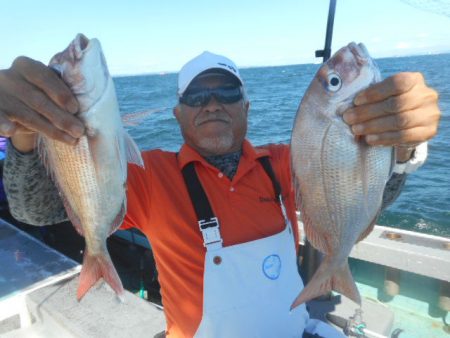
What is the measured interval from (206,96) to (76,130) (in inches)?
49.0

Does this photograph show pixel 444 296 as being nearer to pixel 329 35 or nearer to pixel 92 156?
pixel 329 35

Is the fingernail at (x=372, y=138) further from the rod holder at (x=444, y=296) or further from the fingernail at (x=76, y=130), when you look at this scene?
the rod holder at (x=444, y=296)

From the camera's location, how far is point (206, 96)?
2.61 m

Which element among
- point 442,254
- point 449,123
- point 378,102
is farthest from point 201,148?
point 449,123

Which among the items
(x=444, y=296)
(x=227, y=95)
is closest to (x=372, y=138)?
(x=227, y=95)

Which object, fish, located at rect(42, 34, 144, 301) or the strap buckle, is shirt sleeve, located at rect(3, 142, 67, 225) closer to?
fish, located at rect(42, 34, 144, 301)

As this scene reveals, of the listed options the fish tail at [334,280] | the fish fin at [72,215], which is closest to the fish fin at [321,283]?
the fish tail at [334,280]

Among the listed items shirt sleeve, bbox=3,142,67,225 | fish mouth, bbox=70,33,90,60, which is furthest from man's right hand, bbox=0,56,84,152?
shirt sleeve, bbox=3,142,67,225

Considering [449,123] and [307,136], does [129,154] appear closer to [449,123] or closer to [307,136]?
[307,136]

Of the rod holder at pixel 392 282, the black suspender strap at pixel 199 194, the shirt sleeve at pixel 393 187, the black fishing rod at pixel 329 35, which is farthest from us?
the rod holder at pixel 392 282

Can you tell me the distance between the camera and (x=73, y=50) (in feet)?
5.12

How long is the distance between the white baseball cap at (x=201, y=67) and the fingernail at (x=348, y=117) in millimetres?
1277

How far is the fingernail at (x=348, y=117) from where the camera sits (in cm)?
151

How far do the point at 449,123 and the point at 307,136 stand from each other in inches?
589
